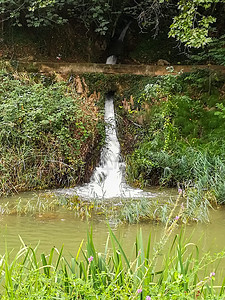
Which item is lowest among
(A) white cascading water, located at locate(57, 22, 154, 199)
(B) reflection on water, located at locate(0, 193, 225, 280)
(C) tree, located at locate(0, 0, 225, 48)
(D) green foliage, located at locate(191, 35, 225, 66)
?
(B) reflection on water, located at locate(0, 193, 225, 280)

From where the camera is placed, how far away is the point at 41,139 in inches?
309

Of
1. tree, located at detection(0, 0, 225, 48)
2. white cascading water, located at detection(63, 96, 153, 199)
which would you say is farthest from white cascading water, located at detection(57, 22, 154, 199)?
tree, located at detection(0, 0, 225, 48)

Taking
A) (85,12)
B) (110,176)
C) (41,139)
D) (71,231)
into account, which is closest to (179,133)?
(110,176)

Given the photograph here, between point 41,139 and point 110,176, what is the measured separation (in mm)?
1969

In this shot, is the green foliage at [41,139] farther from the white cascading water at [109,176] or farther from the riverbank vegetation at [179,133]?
the riverbank vegetation at [179,133]

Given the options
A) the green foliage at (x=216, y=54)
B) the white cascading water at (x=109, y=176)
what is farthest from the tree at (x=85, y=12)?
the white cascading water at (x=109, y=176)

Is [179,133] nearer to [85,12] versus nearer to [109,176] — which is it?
[109,176]

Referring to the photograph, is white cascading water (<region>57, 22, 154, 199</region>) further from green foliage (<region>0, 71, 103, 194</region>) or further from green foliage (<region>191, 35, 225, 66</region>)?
green foliage (<region>191, 35, 225, 66</region>)

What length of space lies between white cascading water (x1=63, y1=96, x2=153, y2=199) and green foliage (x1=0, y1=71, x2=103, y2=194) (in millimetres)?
503

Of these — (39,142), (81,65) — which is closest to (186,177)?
(39,142)

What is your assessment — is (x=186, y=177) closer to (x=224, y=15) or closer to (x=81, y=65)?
(x=81, y=65)

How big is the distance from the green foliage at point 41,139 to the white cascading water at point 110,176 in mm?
503

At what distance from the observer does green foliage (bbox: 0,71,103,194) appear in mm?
7438

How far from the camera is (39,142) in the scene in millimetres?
7902
